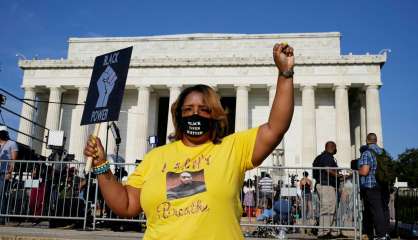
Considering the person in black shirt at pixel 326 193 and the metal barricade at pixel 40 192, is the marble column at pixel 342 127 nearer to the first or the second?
the person in black shirt at pixel 326 193

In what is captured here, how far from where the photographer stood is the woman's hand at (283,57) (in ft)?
7.76

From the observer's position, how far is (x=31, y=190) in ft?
31.1

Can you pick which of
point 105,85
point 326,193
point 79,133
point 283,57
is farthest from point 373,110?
point 283,57

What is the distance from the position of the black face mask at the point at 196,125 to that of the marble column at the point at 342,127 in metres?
35.0

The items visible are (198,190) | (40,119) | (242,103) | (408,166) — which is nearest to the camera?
(198,190)

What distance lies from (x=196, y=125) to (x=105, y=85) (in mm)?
2017

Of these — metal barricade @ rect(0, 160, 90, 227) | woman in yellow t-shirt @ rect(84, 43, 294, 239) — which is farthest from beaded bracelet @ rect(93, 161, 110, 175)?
metal barricade @ rect(0, 160, 90, 227)

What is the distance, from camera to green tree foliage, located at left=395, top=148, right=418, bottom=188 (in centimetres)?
6912

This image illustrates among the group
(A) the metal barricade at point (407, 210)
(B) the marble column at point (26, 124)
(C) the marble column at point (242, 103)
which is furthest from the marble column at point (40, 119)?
(A) the metal barricade at point (407, 210)

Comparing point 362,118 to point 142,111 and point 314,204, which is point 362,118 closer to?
point 142,111

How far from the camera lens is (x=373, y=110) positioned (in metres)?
35.9

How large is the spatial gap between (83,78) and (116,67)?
3695cm

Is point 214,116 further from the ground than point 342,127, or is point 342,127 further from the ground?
point 342,127

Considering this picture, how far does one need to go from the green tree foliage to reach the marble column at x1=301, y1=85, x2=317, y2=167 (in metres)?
38.5
